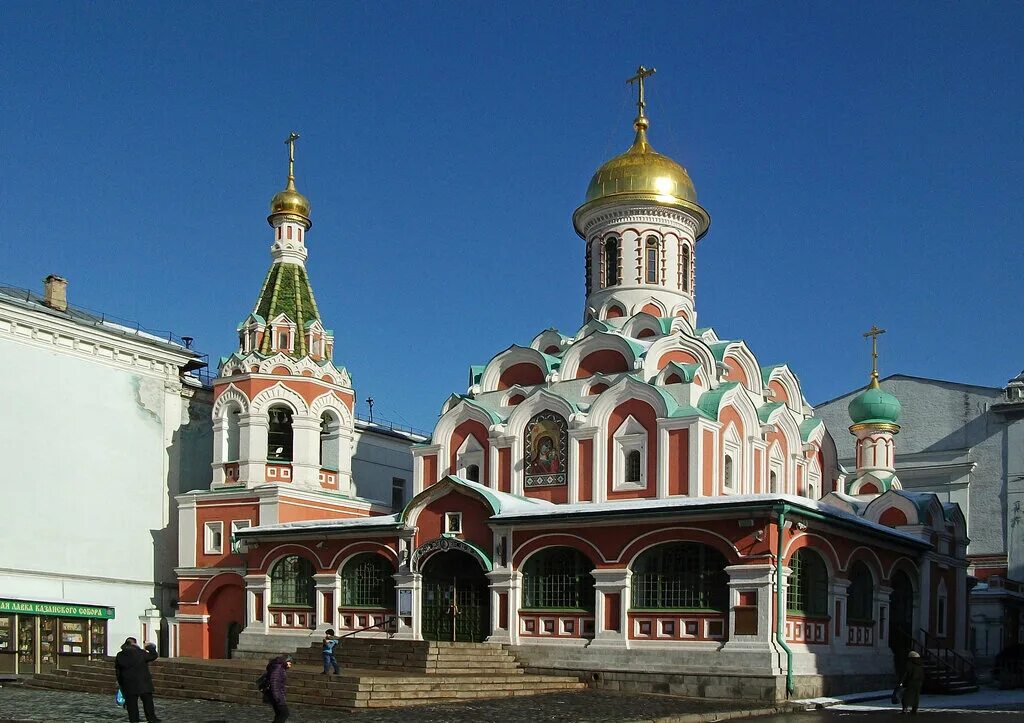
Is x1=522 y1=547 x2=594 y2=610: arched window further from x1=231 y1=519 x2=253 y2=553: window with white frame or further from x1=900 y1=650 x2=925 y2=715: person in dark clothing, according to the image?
x1=231 y1=519 x2=253 y2=553: window with white frame

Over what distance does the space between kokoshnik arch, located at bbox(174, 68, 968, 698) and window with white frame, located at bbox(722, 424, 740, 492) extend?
0.19 ft

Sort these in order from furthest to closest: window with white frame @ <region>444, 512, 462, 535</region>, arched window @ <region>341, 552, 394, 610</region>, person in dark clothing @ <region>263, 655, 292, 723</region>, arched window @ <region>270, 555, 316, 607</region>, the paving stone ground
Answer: arched window @ <region>270, 555, 316, 607</region>
arched window @ <region>341, 552, 394, 610</region>
window with white frame @ <region>444, 512, 462, 535</region>
the paving stone ground
person in dark clothing @ <region>263, 655, 292, 723</region>

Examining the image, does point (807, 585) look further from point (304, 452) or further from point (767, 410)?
point (304, 452)

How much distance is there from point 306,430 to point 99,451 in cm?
452

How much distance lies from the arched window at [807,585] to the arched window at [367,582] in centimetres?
743

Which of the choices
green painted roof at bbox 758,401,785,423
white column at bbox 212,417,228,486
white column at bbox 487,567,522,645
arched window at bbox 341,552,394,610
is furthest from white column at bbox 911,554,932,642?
white column at bbox 212,417,228,486

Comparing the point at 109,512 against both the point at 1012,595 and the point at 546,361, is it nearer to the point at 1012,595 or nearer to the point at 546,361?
the point at 546,361

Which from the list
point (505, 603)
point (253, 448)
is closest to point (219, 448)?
point (253, 448)

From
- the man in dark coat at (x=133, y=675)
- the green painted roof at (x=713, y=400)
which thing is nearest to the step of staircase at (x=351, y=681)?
the man in dark coat at (x=133, y=675)

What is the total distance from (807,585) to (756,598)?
1.81 metres

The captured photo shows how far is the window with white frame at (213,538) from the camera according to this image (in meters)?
26.5

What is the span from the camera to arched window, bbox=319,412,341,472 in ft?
91.2

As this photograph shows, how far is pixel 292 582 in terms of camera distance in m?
24.4

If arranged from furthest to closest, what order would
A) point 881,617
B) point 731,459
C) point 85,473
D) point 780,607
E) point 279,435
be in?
1. point 279,435
2. point 85,473
3. point 731,459
4. point 881,617
5. point 780,607
